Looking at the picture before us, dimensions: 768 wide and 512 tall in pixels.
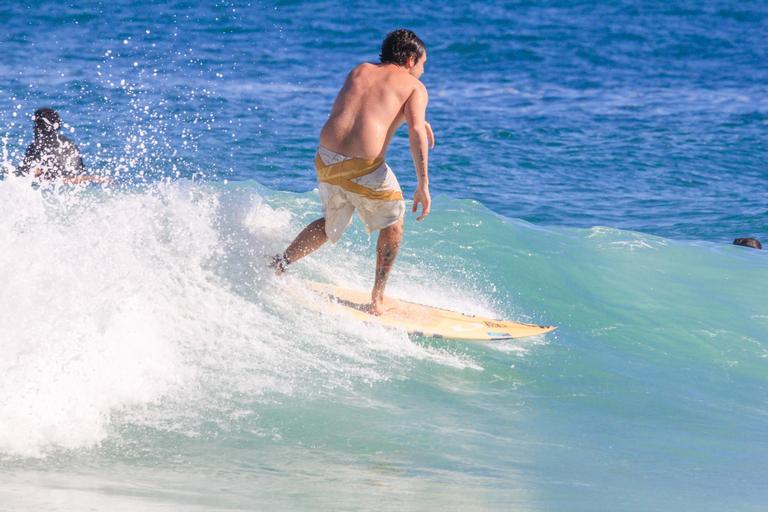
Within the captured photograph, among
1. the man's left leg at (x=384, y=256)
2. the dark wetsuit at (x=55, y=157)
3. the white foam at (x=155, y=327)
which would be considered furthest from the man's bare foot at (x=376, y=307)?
the dark wetsuit at (x=55, y=157)

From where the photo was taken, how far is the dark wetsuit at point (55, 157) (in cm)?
1049

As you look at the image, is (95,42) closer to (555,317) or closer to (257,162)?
(257,162)

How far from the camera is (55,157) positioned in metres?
10.8


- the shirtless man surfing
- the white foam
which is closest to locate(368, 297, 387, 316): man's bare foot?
the white foam

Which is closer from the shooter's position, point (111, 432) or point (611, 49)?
point (111, 432)

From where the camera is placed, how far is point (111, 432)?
5160mm

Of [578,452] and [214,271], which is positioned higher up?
[214,271]

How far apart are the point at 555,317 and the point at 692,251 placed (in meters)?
2.64

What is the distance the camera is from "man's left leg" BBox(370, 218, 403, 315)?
6.85m

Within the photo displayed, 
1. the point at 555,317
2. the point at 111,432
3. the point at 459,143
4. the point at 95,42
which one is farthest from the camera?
the point at 95,42

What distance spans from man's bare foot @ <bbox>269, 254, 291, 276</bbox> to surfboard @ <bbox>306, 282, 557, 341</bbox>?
312 mm

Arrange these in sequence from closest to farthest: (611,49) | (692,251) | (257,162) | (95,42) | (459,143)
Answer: (692,251) < (257,162) < (459,143) < (95,42) < (611,49)

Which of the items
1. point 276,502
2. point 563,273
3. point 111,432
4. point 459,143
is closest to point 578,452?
point 276,502

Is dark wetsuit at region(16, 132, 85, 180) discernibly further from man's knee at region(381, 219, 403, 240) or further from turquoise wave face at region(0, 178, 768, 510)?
man's knee at region(381, 219, 403, 240)
